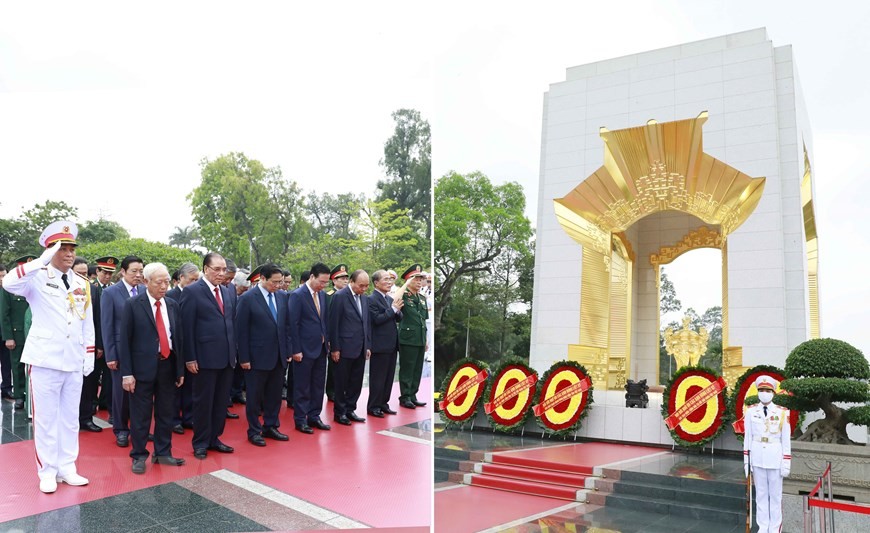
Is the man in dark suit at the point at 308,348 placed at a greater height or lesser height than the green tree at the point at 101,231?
lesser

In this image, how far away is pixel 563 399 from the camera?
7.54 metres

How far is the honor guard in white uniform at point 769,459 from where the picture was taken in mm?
4293

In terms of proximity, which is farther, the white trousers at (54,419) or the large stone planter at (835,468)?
the large stone planter at (835,468)

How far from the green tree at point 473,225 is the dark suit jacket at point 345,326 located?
38.1ft

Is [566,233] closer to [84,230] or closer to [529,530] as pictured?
[529,530]

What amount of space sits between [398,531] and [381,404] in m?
2.32

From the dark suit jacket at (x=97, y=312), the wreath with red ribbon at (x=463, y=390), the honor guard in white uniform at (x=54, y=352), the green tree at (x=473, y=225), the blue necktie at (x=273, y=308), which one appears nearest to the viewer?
the honor guard in white uniform at (x=54, y=352)

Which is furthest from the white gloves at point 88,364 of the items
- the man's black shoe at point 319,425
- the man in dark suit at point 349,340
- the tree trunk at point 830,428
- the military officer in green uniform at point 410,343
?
the tree trunk at point 830,428

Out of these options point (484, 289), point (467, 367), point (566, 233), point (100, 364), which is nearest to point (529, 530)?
point (100, 364)

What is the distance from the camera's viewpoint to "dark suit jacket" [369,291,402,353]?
17.8 feet

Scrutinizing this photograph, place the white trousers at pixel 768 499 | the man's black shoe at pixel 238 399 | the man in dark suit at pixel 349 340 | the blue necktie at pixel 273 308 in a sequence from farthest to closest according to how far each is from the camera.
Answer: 1. the man's black shoe at pixel 238 399
2. the man in dark suit at pixel 349 340
3. the blue necktie at pixel 273 308
4. the white trousers at pixel 768 499

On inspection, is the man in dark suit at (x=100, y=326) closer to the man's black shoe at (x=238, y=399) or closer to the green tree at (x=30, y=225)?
the green tree at (x=30, y=225)

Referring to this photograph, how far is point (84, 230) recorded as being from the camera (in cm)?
475

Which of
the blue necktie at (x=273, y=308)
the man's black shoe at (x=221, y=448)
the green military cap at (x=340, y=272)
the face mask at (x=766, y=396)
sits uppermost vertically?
the green military cap at (x=340, y=272)
